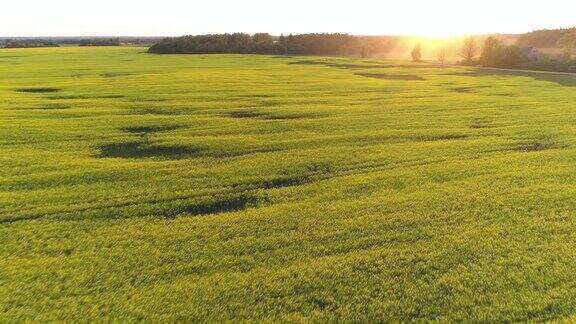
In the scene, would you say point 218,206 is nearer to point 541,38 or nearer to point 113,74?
point 113,74

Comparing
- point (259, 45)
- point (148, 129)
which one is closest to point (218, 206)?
point (148, 129)

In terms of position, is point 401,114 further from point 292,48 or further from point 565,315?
point 292,48

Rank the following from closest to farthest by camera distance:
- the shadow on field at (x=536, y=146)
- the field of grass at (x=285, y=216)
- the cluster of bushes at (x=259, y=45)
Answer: the field of grass at (x=285, y=216) → the shadow on field at (x=536, y=146) → the cluster of bushes at (x=259, y=45)

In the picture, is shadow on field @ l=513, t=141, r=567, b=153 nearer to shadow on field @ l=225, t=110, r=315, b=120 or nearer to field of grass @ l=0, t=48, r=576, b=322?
field of grass @ l=0, t=48, r=576, b=322

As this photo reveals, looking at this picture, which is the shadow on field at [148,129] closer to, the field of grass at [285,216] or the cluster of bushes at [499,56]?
the field of grass at [285,216]

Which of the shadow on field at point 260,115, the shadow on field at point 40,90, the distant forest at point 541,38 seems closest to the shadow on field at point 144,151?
the shadow on field at point 260,115

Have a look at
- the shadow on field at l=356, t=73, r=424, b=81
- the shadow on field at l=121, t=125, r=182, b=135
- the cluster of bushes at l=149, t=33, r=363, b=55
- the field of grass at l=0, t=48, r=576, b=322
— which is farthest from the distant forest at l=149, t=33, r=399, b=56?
the shadow on field at l=121, t=125, r=182, b=135
